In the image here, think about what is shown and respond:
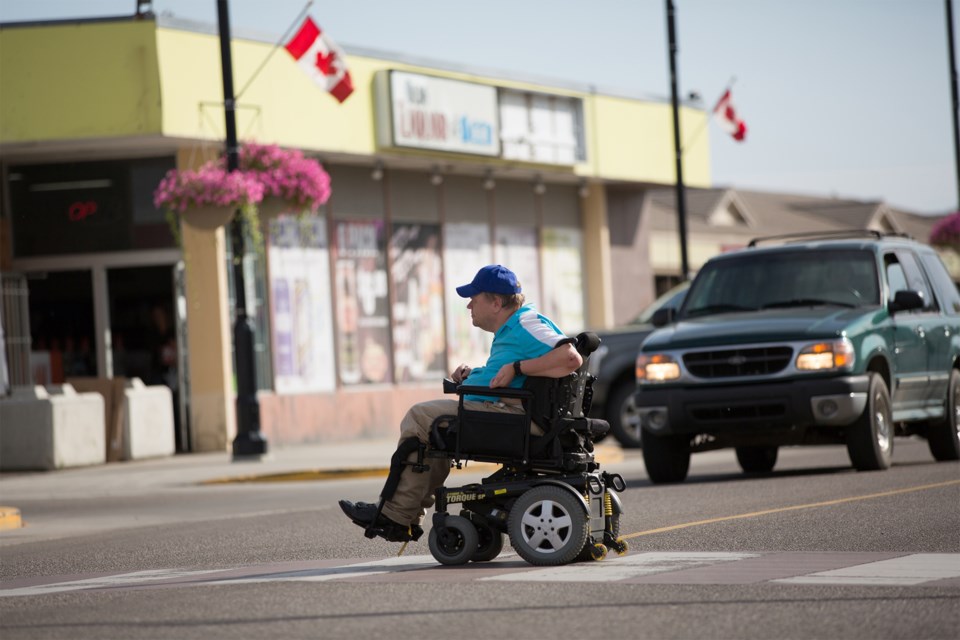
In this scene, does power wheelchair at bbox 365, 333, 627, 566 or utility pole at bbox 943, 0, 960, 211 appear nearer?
power wheelchair at bbox 365, 333, 627, 566

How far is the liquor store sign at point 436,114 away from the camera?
26391mm

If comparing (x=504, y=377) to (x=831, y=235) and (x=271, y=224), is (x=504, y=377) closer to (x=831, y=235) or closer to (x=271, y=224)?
(x=831, y=235)

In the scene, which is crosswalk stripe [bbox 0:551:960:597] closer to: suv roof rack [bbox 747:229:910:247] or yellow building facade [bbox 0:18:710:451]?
suv roof rack [bbox 747:229:910:247]

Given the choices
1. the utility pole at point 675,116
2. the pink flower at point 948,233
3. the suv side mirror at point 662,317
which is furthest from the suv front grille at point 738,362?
the pink flower at point 948,233

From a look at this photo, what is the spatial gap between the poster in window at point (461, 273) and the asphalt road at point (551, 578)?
15.7 m

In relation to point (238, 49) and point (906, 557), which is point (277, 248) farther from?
point (906, 557)

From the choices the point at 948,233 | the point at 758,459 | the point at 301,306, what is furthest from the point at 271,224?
the point at 948,233

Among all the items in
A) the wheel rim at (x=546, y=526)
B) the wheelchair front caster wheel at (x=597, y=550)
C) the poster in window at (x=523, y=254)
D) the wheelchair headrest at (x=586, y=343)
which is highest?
the poster in window at (x=523, y=254)

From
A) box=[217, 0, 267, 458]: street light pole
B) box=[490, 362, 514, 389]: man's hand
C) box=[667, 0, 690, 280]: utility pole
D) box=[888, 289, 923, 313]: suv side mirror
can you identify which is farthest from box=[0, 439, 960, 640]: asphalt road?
box=[667, 0, 690, 280]: utility pole

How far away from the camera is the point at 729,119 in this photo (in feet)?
101

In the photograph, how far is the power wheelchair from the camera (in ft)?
28.8

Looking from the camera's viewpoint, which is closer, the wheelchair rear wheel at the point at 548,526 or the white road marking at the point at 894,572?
the white road marking at the point at 894,572

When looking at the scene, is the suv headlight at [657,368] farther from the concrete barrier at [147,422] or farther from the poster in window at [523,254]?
the poster in window at [523,254]

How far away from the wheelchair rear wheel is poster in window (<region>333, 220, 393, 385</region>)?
1871 centimetres
